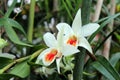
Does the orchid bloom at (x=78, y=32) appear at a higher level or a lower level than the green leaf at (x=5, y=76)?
higher

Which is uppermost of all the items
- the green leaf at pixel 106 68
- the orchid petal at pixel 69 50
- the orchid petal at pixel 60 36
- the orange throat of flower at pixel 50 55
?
the orchid petal at pixel 60 36

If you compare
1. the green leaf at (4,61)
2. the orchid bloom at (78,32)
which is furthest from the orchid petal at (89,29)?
the green leaf at (4,61)

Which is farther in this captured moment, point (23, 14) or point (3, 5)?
point (23, 14)

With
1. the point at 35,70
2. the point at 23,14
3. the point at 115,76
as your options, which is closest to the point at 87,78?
the point at 35,70

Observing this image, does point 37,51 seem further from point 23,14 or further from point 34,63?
point 23,14

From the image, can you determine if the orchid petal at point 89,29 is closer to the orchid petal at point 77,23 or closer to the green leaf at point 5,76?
the orchid petal at point 77,23

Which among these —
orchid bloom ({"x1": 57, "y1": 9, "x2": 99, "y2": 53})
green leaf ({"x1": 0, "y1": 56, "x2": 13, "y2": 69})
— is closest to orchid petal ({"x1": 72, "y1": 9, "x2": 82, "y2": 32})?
orchid bloom ({"x1": 57, "y1": 9, "x2": 99, "y2": 53})
